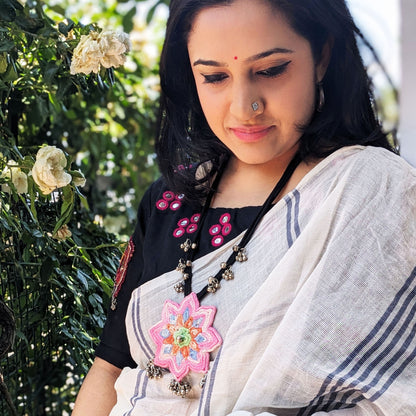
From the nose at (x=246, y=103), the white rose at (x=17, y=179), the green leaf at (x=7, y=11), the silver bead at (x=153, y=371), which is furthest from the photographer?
the green leaf at (x=7, y=11)

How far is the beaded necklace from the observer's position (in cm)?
140

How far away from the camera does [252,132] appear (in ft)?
4.54

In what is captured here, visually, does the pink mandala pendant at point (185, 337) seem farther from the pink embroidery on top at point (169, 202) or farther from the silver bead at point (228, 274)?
the pink embroidery on top at point (169, 202)

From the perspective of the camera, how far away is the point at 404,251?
1.28 metres

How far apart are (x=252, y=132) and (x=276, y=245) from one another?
0.66 ft

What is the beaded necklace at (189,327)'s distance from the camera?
1.40 meters

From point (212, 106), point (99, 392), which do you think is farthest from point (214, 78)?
point (99, 392)

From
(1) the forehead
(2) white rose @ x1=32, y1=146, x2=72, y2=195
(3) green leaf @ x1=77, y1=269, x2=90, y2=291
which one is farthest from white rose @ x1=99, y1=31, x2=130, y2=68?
(3) green leaf @ x1=77, y1=269, x2=90, y2=291

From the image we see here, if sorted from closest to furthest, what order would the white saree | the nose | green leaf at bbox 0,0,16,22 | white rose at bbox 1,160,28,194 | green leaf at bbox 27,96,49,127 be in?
the white saree → the nose → white rose at bbox 1,160,28,194 → green leaf at bbox 0,0,16,22 → green leaf at bbox 27,96,49,127

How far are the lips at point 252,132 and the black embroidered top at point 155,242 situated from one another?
0.53 ft

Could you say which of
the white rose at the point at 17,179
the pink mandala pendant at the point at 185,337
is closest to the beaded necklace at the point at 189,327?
the pink mandala pendant at the point at 185,337

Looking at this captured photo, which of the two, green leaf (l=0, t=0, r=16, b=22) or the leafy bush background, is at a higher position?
green leaf (l=0, t=0, r=16, b=22)

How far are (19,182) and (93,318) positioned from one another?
41cm

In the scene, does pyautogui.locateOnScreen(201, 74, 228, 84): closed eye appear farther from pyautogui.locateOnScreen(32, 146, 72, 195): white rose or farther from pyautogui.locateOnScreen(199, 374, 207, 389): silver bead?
pyautogui.locateOnScreen(199, 374, 207, 389): silver bead
